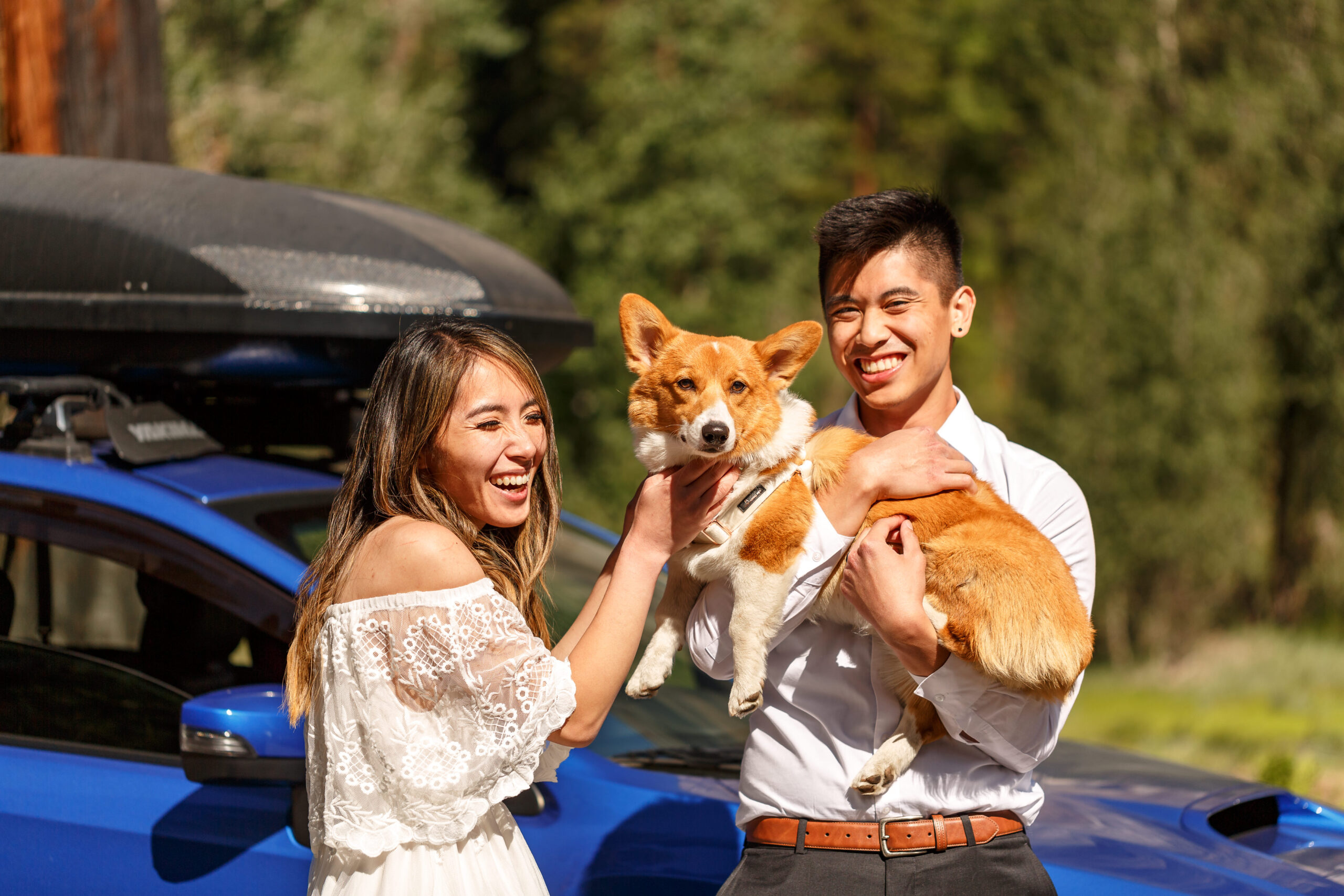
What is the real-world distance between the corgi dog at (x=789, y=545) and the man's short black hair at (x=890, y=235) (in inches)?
13.3

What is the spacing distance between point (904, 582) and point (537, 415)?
852mm

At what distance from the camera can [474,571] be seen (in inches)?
79.5

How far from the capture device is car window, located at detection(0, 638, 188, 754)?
2.90 m

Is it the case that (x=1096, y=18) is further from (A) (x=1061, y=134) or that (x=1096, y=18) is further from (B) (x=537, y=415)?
(B) (x=537, y=415)

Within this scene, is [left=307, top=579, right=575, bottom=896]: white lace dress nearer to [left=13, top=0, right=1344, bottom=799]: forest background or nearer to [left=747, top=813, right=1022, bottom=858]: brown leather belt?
[left=747, top=813, right=1022, bottom=858]: brown leather belt

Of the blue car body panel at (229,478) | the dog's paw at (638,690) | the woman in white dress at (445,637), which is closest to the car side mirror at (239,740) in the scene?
the woman in white dress at (445,637)

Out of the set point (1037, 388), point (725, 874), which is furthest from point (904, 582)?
point (1037, 388)

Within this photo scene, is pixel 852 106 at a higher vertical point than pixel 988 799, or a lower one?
higher

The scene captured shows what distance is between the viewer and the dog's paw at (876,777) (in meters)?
2.08

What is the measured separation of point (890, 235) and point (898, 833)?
1.27 meters

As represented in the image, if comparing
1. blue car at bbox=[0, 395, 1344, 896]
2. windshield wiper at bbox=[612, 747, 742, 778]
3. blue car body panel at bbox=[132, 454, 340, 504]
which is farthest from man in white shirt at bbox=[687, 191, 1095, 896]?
blue car body panel at bbox=[132, 454, 340, 504]

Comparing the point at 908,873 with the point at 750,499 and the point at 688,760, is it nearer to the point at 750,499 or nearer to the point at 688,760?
the point at 750,499

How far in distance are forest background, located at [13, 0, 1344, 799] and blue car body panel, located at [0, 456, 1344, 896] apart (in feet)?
19.8

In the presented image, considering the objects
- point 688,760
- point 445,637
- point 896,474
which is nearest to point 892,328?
point 896,474
